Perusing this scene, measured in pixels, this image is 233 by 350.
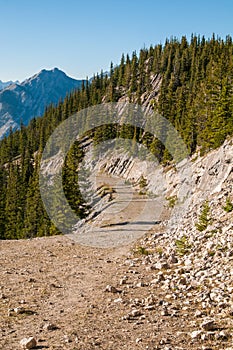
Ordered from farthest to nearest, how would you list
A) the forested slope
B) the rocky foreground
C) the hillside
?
the forested slope
the hillside
the rocky foreground

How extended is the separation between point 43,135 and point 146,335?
118906 millimetres

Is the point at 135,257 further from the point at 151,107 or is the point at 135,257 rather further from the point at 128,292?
the point at 151,107

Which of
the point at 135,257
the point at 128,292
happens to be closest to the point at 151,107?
the point at 135,257

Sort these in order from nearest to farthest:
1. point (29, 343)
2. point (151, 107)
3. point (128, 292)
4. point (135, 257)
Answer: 1. point (29, 343)
2. point (128, 292)
3. point (135, 257)
4. point (151, 107)

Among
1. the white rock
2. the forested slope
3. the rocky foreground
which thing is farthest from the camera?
the forested slope

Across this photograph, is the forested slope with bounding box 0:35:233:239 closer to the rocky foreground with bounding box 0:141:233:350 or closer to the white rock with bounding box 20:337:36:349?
the rocky foreground with bounding box 0:141:233:350

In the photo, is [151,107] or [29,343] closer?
[29,343]

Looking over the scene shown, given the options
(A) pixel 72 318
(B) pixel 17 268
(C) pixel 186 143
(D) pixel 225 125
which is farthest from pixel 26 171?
(A) pixel 72 318

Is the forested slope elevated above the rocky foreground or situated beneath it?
elevated above

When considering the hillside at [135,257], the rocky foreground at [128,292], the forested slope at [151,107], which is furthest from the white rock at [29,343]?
the forested slope at [151,107]

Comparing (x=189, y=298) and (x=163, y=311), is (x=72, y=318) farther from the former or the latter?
(x=189, y=298)

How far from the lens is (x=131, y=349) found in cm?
865

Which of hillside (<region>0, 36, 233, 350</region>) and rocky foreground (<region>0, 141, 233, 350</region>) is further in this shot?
hillside (<region>0, 36, 233, 350</region>)

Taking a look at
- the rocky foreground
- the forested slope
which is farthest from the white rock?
the forested slope
